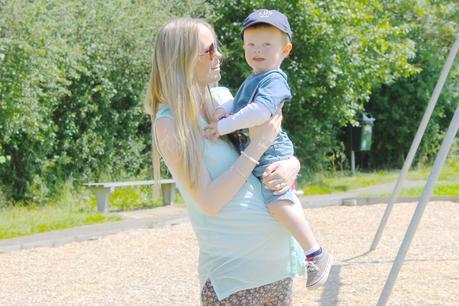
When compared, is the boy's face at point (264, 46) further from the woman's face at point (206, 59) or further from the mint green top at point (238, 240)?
the mint green top at point (238, 240)

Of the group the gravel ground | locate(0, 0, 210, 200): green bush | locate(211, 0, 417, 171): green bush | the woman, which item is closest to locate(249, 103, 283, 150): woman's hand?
the woman

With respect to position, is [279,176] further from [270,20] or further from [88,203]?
[88,203]

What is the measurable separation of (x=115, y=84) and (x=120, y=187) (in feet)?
4.76

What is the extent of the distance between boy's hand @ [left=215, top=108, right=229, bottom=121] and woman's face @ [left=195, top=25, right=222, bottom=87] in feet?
0.30

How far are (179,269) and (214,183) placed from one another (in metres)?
4.78

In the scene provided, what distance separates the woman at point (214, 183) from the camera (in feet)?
7.91

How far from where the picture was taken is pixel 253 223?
2.45 metres

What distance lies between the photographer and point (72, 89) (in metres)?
11.2

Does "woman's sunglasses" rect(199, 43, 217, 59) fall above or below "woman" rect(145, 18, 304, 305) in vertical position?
above

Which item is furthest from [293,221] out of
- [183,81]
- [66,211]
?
[66,211]

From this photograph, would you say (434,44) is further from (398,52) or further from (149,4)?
(149,4)

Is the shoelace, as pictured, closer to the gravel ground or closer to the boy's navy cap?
the boy's navy cap

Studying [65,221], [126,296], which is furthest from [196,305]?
[65,221]

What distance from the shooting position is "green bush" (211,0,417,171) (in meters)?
13.3
